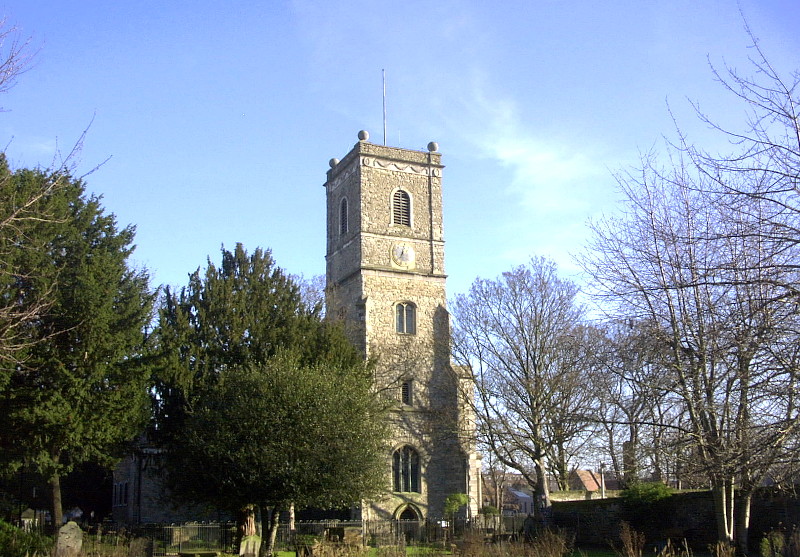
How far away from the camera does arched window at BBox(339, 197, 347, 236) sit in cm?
4151

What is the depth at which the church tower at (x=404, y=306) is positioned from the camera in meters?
36.4

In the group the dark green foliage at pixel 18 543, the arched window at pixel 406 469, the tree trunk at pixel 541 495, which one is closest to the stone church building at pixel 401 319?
the arched window at pixel 406 469

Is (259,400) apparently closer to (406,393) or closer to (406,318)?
(406,393)

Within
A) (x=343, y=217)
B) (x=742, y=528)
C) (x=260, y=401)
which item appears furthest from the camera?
(x=343, y=217)

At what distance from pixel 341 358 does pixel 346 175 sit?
15.0 meters

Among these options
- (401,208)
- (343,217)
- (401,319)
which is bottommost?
(401,319)

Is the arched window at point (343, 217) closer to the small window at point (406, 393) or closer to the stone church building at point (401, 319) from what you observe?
the stone church building at point (401, 319)

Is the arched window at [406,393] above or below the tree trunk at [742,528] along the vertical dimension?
above

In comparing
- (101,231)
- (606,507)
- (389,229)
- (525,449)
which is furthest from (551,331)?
(101,231)

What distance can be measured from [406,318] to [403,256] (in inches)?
122

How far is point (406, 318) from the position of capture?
1533 inches

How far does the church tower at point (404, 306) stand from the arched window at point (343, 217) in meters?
0.05

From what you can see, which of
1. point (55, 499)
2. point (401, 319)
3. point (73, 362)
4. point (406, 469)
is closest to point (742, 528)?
point (73, 362)

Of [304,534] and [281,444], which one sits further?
[304,534]
